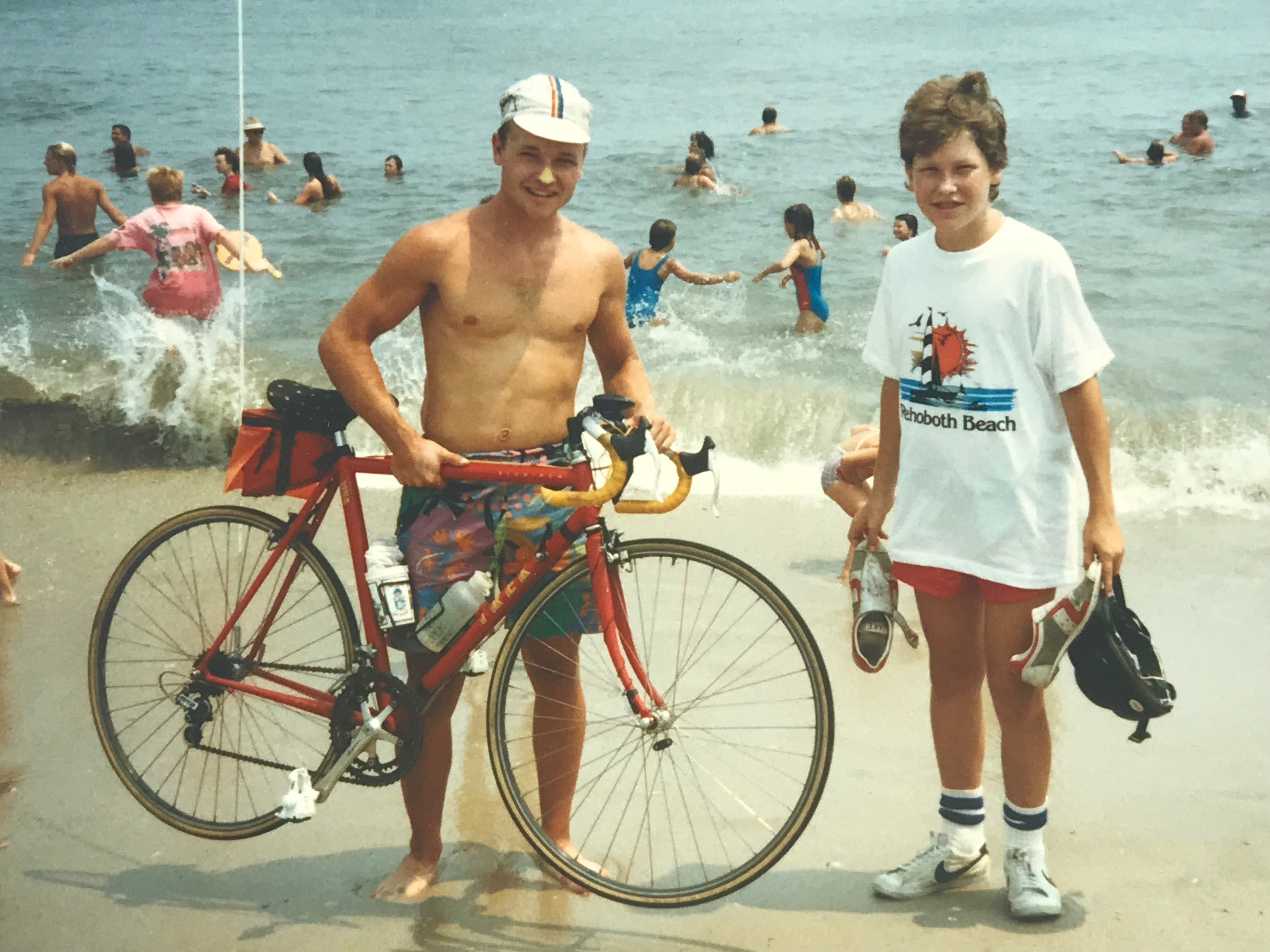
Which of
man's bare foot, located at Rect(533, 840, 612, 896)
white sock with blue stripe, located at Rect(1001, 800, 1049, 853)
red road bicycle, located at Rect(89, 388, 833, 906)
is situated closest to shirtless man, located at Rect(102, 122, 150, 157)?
red road bicycle, located at Rect(89, 388, 833, 906)

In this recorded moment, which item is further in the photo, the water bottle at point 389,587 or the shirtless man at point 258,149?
the shirtless man at point 258,149

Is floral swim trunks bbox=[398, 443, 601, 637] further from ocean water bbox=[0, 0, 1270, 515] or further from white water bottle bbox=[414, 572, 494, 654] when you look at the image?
ocean water bbox=[0, 0, 1270, 515]

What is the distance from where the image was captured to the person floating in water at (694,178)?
15312 mm

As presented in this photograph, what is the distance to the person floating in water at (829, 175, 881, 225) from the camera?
1405 cm

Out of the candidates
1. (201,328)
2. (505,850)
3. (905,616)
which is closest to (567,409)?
(505,850)

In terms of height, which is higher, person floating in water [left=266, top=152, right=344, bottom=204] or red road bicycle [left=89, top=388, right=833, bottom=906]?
person floating in water [left=266, top=152, right=344, bottom=204]

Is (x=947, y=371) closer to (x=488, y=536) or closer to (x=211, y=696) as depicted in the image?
(x=488, y=536)

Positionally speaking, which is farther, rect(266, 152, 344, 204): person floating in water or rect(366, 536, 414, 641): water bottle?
rect(266, 152, 344, 204): person floating in water

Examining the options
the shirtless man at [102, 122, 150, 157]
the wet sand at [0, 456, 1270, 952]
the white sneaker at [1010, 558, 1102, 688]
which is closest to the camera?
the white sneaker at [1010, 558, 1102, 688]

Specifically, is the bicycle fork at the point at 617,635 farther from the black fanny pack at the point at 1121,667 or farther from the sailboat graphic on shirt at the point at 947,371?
the black fanny pack at the point at 1121,667

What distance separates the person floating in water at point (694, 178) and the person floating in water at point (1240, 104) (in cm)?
526

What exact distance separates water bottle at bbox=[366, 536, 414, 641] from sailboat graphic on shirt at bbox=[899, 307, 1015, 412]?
47.2 inches

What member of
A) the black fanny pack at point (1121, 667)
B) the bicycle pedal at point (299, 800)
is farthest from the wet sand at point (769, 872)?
the black fanny pack at point (1121, 667)

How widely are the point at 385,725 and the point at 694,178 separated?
495 inches
